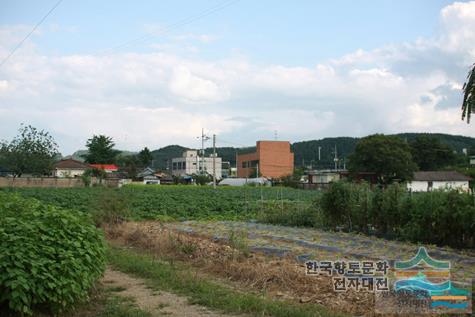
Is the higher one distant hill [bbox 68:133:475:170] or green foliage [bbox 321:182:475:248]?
distant hill [bbox 68:133:475:170]

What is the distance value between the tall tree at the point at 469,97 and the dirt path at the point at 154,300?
214 inches

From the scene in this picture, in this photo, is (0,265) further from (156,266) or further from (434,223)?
(434,223)

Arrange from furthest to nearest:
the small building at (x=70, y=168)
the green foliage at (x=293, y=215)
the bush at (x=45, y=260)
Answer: the small building at (x=70, y=168), the green foliage at (x=293, y=215), the bush at (x=45, y=260)

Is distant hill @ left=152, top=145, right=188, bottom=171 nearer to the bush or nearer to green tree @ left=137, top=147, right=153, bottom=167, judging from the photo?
green tree @ left=137, top=147, right=153, bottom=167

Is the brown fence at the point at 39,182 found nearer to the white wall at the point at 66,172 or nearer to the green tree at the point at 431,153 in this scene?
the white wall at the point at 66,172

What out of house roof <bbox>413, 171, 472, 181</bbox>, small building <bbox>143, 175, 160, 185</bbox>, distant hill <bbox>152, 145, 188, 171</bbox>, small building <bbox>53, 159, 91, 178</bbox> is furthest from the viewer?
distant hill <bbox>152, 145, 188, 171</bbox>

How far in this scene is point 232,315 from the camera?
6.18 m

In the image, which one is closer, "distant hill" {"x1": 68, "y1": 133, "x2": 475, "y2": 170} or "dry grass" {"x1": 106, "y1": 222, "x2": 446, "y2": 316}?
"dry grass" {"x1": 106, "y1": 222, "x2": 446, "y2": 316}

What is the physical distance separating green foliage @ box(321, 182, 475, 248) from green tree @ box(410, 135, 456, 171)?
72875mm

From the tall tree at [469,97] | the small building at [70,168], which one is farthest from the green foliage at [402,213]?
the small building at [70,168]

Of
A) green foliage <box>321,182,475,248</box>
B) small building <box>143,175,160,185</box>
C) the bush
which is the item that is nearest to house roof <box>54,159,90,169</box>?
small building <box>143,175,160,185</box>

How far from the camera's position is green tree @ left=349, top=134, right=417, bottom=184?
64.0 meters

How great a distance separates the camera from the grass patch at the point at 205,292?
6.12m

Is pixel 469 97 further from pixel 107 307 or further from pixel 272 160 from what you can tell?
pixel 272 160
